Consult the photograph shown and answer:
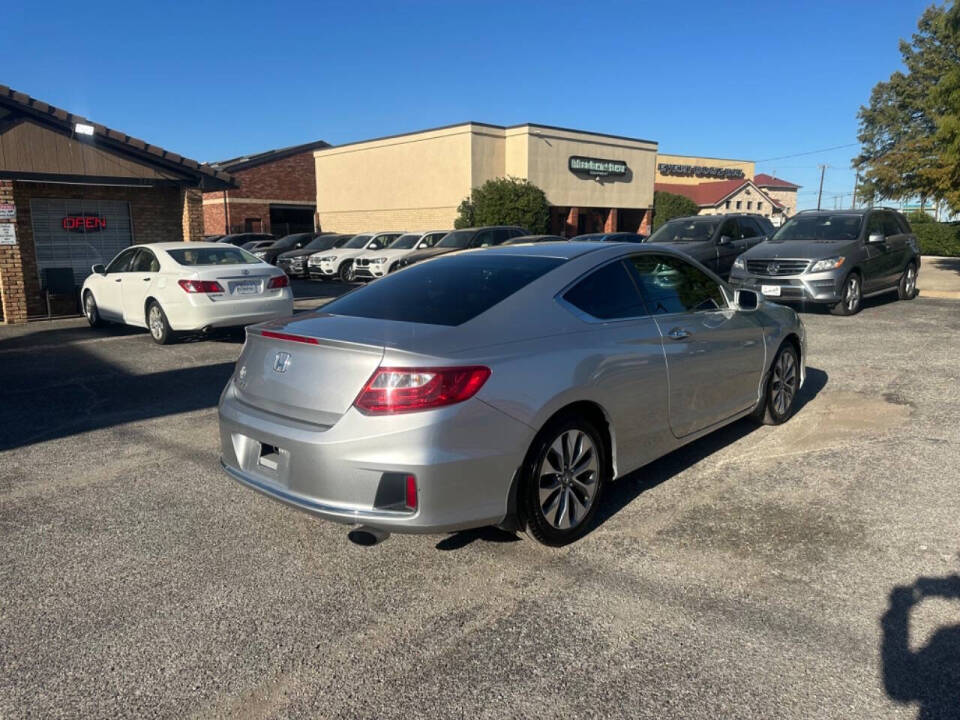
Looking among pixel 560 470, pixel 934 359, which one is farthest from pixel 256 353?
pixel 934 359

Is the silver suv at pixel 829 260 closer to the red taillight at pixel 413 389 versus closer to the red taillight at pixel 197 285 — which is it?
the red taillight at pixel 197 285

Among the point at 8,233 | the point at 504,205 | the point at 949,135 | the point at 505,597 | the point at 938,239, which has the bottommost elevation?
the point at 505,597

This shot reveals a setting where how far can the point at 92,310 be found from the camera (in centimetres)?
1245

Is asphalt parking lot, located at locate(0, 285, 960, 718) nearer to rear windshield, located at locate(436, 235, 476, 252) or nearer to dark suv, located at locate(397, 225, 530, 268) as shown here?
dark suv, located at locate(397, 225, 530, 268)

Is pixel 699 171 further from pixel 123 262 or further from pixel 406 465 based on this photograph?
pixel 406 465

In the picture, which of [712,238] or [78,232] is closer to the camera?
[78,232]

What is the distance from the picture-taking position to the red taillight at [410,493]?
3.21 metres

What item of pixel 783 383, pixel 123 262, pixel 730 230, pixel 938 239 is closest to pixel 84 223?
pixel 123 262

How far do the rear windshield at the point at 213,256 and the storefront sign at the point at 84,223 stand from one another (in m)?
5.50

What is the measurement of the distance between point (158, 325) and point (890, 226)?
42.6ft

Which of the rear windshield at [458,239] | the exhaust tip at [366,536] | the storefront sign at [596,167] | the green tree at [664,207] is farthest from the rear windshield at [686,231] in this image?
the green tree at [664,207]

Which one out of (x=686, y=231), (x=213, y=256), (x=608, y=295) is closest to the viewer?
(x=608, y=295)

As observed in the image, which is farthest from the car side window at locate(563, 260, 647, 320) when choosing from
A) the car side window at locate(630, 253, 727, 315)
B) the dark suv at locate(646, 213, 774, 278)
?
the dark suv at locate(646, 213, 774, 278)

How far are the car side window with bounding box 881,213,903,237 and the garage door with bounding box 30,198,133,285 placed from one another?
49.2ft
